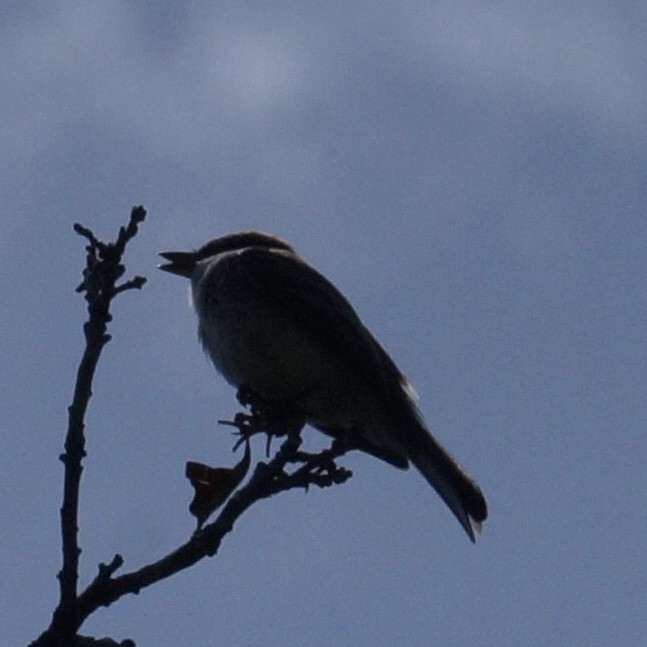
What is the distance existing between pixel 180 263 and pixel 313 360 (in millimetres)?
2157

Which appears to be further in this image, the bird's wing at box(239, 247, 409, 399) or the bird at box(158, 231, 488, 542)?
the bird's wing at box(239, 247, 409, 399)

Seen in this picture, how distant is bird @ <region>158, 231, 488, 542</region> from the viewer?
8.25m

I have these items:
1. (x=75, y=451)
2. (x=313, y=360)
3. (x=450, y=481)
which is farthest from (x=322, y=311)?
(x=75, y=451)

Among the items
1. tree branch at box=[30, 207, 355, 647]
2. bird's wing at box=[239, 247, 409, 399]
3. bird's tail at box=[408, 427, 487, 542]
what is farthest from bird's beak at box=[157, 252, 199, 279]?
tree branch at box=[30, 207, 355, 647]

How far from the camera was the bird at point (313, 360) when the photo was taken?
825cm

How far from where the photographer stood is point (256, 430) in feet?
19.1

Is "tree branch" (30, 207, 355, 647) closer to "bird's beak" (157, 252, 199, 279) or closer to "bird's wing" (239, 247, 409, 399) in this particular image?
"bird's wing" (239, 247, 409, 399)

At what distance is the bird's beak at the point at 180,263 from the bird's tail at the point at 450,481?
2585mm

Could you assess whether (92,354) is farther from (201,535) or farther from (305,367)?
(305,367)

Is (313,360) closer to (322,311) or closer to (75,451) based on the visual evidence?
(322,311)

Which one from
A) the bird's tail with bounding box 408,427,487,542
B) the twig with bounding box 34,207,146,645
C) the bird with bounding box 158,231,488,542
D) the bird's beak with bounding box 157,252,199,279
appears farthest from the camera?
the bird's beak with bounding box 157,252,199,279

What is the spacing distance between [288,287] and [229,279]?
14.9 inches

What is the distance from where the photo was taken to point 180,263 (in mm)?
10203

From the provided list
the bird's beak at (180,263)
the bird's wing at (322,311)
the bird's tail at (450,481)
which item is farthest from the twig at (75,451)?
the bird's beak at (180,263)
